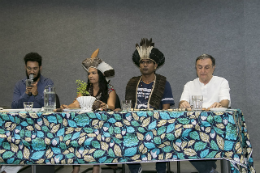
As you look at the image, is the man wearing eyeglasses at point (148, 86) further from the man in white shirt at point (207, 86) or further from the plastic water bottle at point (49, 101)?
the plastic water bottle at point (49, 101)

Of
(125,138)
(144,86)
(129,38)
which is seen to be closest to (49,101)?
(125,138)

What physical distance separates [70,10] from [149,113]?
11.0ft

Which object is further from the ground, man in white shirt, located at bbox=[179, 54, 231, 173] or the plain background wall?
the plain background wall

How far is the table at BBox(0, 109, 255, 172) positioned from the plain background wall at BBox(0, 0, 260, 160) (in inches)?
106

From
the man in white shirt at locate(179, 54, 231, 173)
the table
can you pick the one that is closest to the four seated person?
the man in white shirt at locate(179, 54, 231, 173)

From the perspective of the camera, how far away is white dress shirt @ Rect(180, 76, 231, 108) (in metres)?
3.24

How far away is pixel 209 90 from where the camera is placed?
3332 mm

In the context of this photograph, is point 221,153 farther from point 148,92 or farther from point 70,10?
point 70,10

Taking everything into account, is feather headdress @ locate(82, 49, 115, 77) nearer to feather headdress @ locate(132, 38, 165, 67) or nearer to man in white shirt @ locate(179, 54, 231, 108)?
feather headdress @ locate(132, 38, 165, 67)

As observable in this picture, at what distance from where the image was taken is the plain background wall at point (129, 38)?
4.73 m

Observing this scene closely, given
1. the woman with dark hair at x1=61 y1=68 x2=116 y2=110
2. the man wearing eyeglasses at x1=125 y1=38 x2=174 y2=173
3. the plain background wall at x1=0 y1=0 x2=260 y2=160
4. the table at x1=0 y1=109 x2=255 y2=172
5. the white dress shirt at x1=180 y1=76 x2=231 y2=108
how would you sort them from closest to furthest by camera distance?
the table at x1=0 y1=109 x2=255 y2=172, the white dress shirt at x1=180 y1=76 x2=231 y2=108, the woman with dark hair at x1=61 y1=68 x2=116 y2=110, the man wearing eyeglasses at x1=125 y1=38 x2=174 y2=173, the plain background wall at x1=0 y1=0 x2=260 y2=160

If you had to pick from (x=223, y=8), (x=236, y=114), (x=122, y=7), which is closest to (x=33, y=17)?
(x=122, y=7)

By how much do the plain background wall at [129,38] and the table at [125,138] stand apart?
270cm

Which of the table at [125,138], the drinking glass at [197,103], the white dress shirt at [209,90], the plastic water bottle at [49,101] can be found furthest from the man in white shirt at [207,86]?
the plastic water bottle at [49,101]
